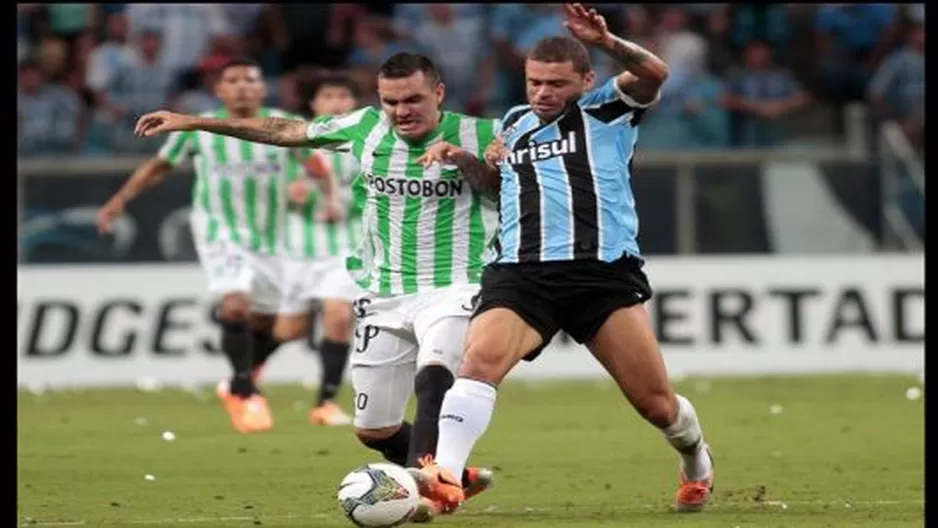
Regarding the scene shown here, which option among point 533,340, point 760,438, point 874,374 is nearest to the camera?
point 533,340

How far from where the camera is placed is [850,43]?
2348cm

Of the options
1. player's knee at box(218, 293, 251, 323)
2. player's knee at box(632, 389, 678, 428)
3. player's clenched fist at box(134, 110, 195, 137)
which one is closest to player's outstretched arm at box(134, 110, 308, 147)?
player's clenched fist at box(134, 110, 195, 137)

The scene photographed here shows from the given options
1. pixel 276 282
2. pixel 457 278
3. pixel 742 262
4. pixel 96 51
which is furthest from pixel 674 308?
pixel 457 278

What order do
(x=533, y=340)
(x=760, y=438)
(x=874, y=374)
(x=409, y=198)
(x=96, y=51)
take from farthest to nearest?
(x=96, y=51), (x=874, y=374), (x=760, y=438), (x=409, y=198), (x=533, y=340)

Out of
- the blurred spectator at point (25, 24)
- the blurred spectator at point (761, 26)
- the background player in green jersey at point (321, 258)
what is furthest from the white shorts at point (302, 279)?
the blurred spectator at point (761, 26)

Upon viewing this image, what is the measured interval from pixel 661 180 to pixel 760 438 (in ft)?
21.6

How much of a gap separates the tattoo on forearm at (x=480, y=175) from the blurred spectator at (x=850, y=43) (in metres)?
13.3

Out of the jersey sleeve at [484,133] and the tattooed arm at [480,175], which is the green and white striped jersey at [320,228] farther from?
the tattooed arm at [480,175]

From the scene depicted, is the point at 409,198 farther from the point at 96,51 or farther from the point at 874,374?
the point at 96,51

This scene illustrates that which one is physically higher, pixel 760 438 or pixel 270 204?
pixel 270 204

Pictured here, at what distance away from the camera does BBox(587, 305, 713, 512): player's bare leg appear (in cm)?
961

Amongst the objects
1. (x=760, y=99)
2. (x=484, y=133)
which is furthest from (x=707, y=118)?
(x=484, y=133)

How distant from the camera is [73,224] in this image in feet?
66.3

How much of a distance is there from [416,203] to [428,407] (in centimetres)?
100
